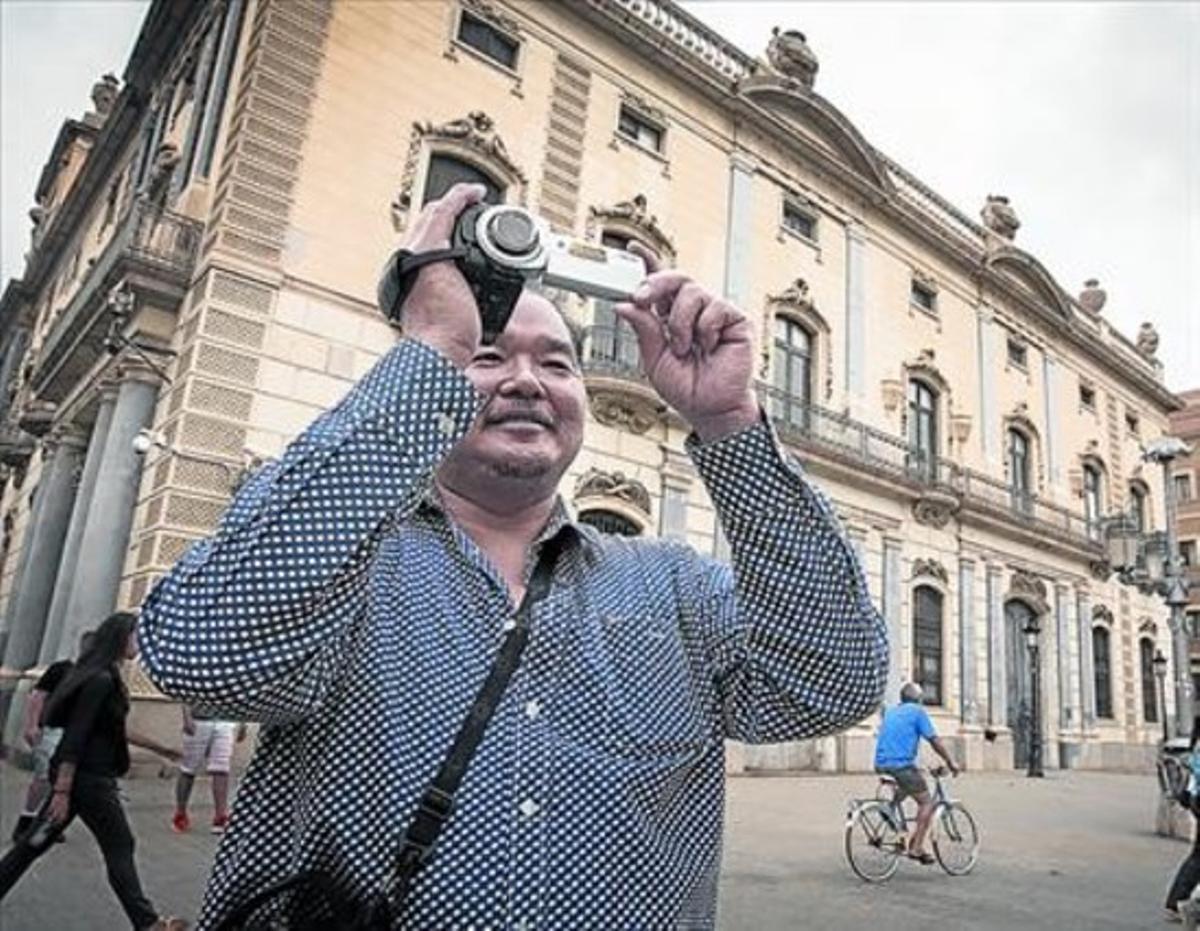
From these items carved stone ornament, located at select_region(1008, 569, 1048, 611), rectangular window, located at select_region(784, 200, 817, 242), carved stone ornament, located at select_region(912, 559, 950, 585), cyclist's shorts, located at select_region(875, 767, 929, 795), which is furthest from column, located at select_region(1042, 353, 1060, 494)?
cyclist's shorts, located at select_region(875, 767, 929, 795)

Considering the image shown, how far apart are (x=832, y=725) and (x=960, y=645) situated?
63.0 ft

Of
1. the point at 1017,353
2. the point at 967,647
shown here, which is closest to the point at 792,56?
the point at 1017,353

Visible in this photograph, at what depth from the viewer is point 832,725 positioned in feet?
4.76

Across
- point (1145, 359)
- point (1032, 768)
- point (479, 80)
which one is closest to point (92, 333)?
point (479, 80)

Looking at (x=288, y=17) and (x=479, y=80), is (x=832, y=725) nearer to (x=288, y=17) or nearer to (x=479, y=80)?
(x=288, y=17)

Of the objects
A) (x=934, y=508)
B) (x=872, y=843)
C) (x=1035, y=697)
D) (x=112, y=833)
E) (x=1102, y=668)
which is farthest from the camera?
(x=1102, y=668)

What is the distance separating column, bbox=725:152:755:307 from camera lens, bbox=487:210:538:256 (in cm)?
1545

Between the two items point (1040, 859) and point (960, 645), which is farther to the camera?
point (960, 645)

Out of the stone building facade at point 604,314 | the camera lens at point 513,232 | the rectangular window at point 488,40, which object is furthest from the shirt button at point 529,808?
the rectangular window at point 488,40

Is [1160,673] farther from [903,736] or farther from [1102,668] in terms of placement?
[903,736]

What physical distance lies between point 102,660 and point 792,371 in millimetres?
14463

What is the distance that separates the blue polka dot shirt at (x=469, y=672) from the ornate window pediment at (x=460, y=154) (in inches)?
462

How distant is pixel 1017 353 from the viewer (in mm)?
23656

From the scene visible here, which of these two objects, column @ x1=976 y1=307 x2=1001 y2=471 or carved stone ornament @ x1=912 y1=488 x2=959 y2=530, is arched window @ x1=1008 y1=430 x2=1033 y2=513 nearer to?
column @ x1=976 y1=307 x2=1001 y2=471
